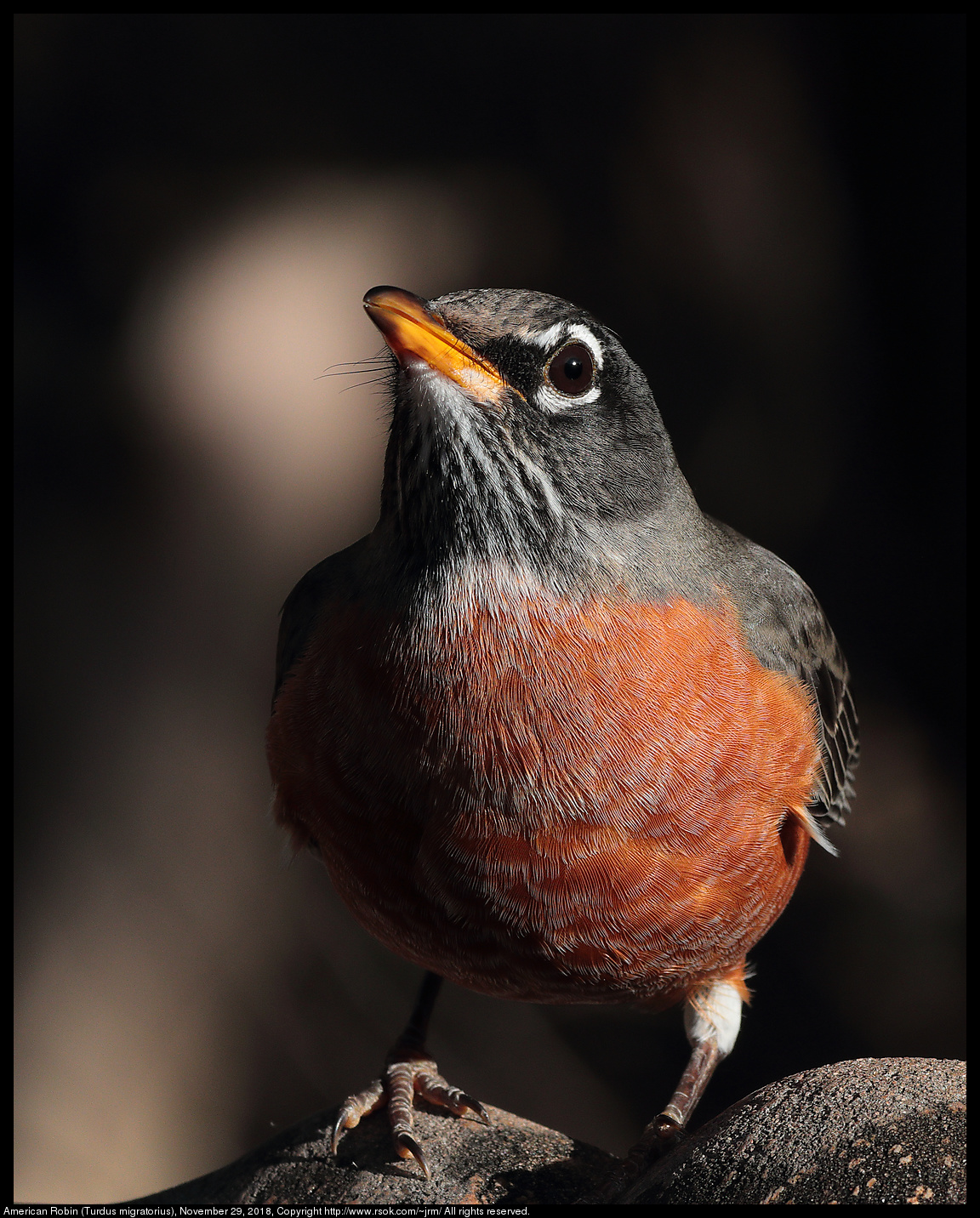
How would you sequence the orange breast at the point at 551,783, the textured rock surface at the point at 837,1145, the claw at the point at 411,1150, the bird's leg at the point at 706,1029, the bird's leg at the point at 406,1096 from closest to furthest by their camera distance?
1. the textured rock surface at the point at 837,1145
2. the orange breast at the point at 551,783
3. the claw at the point at 411,1150
4. the bird's leg at the point at 406,1096
5. the bird's leg at the point at 706,1029

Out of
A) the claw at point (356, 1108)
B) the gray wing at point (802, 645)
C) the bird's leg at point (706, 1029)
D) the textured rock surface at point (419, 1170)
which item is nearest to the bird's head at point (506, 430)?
the gray wing at point (802, 645)

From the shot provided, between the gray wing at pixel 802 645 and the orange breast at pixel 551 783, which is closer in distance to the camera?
the orange breast at pixel 551 783

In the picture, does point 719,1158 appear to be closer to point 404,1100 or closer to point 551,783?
point 551,783

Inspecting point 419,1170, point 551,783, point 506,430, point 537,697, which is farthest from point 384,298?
point 419,1170

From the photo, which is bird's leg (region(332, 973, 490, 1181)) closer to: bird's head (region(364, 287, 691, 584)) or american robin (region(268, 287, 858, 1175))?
american robin (region(268, 287, 858, 1175))

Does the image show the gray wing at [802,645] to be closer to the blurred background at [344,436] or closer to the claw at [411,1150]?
the claw at [411,1150]

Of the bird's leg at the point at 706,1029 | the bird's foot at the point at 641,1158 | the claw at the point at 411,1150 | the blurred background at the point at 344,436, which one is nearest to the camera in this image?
the bird's foot at the point at 641,1158
